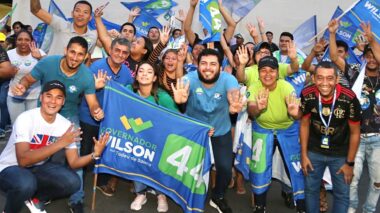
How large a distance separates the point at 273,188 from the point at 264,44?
2.12 metres

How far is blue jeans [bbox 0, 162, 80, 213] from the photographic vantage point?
379 cm

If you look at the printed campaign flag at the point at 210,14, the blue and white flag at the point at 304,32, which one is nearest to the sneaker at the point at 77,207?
the printed campaign flag at the point at 210,14

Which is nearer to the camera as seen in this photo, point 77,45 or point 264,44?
point 77,45

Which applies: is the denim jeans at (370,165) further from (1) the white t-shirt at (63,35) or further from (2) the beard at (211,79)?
(1) the white t-shirt at (63,35)

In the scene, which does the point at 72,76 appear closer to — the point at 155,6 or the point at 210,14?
the point at 210,14

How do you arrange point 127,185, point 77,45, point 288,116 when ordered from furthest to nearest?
point 127,185, point 288,116, point 77,45

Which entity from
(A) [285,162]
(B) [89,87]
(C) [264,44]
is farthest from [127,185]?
(C) [264,44]

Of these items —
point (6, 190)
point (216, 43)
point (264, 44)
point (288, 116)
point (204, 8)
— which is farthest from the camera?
point (204, 8)

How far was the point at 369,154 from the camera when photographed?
4.53m

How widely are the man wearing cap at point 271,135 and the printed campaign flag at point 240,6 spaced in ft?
11.9

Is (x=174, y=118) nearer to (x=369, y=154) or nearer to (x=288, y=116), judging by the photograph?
(x=288, y=116)

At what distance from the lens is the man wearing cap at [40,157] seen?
150 inches

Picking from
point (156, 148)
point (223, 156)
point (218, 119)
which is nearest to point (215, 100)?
point (218, 119)

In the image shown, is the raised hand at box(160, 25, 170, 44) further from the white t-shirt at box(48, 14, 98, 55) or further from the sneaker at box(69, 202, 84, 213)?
the sneaker at box(69, 202, 84, 213)
